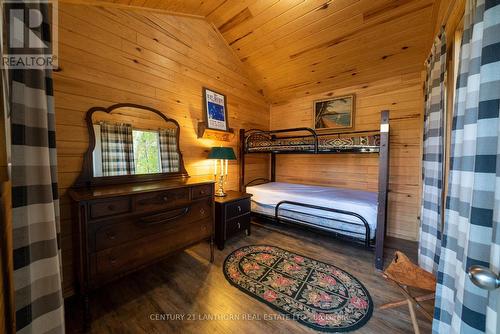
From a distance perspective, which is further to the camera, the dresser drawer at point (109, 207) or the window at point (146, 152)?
the window at point (146, 152)

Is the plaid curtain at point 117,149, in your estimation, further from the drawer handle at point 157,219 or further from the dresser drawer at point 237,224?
the dresser drawer at point 237,224

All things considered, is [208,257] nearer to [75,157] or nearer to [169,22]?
[75,157]

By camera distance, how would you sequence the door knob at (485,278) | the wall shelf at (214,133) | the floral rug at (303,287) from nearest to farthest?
the door knob at (485,278) → the floral rug at (303,287) → the wall shelf at (214,133)

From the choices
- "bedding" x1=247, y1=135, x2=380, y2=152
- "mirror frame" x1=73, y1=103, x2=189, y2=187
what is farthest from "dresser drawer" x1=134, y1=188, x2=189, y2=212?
"bedding" x1=247, y1=135, x2=380, y2=152

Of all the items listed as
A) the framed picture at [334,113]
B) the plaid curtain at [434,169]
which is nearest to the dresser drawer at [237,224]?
the plaid curtain at [434,169]

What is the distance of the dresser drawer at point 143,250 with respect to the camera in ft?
4.35

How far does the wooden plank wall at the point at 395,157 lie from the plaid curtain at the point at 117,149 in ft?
9.51

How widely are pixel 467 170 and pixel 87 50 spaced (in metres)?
2.60

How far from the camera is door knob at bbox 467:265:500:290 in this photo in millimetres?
469

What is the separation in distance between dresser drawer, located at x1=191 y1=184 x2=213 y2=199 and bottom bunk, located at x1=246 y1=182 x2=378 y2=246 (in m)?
1.08

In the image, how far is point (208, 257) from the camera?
7.14 feet

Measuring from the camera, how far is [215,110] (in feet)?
9.06

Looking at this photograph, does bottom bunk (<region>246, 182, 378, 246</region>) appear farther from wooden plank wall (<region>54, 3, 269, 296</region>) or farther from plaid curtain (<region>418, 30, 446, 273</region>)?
wooden plank wall (<region>54, 3, 269, 296</region>)

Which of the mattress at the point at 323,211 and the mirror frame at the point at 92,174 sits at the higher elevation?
the mirror frame at the point at 92,174
